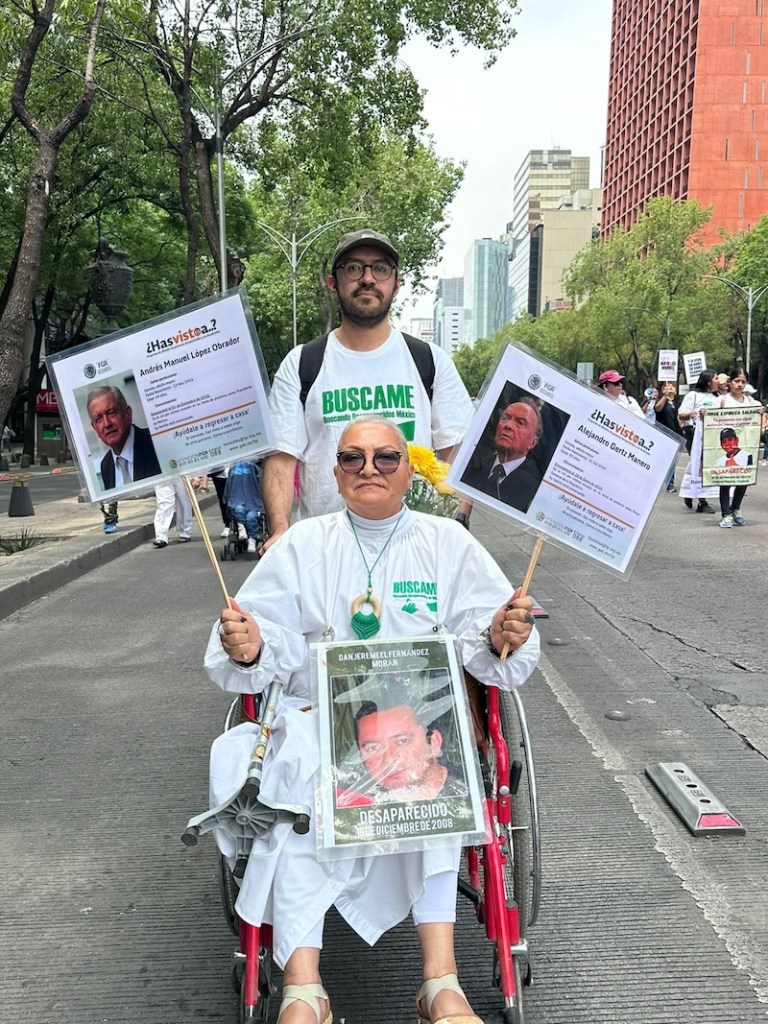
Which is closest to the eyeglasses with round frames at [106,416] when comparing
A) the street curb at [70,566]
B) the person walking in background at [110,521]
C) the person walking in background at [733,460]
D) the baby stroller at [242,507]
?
the street curb at [70,566]

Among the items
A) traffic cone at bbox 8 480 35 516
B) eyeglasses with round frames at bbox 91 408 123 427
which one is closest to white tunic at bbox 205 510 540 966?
eyeglasses with round frames at bbox 91 408 123 427

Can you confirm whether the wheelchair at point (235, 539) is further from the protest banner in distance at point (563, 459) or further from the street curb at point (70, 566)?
the protest banner in distance at point (563, 459)

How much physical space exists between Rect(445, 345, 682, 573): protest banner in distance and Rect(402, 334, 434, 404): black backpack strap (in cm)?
83

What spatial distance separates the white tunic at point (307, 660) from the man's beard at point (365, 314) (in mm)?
832

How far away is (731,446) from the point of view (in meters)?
13.5

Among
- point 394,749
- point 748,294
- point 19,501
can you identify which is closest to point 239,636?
point 394,749

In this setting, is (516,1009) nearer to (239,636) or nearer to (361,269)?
(239,636)

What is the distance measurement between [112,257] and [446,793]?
51.5ft

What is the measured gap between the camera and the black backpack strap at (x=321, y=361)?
3.51 meters

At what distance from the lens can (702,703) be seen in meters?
5.31

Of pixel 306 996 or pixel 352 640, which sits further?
pixel 352 640

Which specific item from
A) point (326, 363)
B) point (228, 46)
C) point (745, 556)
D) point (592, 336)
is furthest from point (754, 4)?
point (326, 363)

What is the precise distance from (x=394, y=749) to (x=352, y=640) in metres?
0.31

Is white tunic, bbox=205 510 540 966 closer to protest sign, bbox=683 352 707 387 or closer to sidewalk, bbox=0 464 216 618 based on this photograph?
sidewalk, bbox=0 464 216 618
